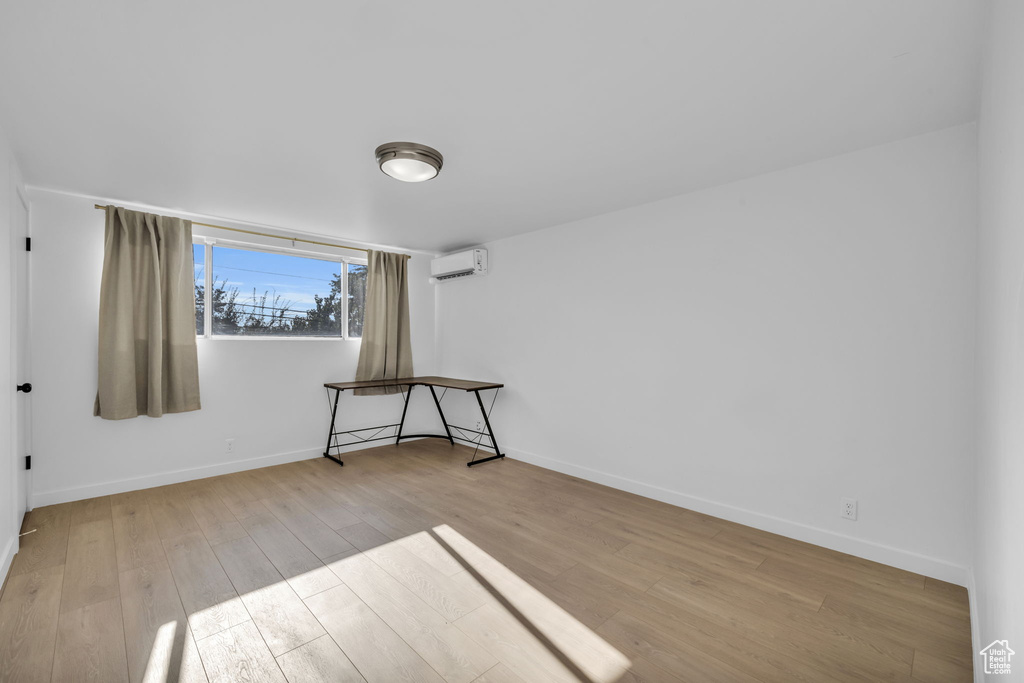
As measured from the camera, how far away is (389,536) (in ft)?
8.74

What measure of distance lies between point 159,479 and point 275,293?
1770 mm

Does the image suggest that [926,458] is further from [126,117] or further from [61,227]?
[61,227]

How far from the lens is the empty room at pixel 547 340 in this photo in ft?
5.02

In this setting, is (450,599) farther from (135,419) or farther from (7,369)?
(135,419)

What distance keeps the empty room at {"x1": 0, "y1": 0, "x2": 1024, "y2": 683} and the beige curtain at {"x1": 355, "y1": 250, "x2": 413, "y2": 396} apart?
0.48m

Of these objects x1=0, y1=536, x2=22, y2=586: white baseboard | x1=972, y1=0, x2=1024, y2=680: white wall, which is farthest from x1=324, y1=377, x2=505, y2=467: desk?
x1=972, y1=0, x2=1024, y2=680: white wall

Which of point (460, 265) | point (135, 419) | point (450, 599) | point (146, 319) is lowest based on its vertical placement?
point (450, 599)

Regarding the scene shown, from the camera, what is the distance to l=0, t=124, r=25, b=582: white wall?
6.95 ft

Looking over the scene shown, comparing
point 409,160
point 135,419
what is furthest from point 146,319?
point 409,160

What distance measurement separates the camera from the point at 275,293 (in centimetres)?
415

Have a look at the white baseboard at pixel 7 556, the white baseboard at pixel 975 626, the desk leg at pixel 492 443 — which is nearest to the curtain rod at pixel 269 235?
the desk leg at pixel 492 443

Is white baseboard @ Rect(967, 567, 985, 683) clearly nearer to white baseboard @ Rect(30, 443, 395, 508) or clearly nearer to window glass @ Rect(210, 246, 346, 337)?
white baseboard @ Rect(30, 443, 395, 508)

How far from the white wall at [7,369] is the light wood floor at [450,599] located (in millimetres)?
193

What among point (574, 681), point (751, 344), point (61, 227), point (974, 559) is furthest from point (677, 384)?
point (61, 227)
